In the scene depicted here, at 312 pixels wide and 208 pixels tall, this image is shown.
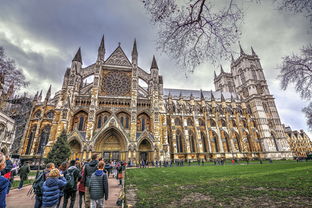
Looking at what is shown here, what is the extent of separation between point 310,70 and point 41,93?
4301 centimetres

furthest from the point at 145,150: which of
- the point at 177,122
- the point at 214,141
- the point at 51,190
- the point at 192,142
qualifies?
the point at 51,190

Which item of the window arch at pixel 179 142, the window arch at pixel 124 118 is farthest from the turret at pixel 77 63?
the window arch at pixel 179 142

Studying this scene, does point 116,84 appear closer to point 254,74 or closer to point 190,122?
point 190,122

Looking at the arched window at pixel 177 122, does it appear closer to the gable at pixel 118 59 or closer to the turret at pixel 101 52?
the gable at pixel 118 59

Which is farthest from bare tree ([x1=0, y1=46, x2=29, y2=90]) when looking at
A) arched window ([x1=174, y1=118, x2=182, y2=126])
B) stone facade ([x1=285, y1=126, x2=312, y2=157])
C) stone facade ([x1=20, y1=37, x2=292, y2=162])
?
stone facade ([x1=285, y1=126, x2=312, y2=157])

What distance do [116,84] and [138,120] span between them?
7.79m

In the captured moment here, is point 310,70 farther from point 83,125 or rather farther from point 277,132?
point 277,132

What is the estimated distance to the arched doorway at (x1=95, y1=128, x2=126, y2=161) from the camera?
22.6m

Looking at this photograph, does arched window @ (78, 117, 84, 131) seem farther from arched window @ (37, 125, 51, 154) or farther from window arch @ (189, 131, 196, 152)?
window arch @ (189, 131, 196, 152)

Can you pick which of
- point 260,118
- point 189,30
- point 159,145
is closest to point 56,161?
point 159,145

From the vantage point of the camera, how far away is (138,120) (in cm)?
2603

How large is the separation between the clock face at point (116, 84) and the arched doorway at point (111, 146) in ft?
23.7

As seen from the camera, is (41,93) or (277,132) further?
(277,132)

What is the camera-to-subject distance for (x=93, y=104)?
23.7m
